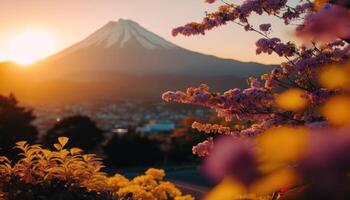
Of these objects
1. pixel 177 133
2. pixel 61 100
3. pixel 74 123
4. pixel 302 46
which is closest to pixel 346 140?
pixel 302 46

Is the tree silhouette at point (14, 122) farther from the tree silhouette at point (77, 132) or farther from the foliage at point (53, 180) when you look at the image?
the foliage at point (53, 180)

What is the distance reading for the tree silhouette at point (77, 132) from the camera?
41875 millimetres

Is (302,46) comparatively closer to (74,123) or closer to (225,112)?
(225,112)

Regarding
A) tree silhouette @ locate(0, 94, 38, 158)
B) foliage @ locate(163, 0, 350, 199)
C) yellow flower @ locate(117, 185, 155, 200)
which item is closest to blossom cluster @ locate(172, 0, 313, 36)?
foliage @ locate(163, 0, 350, 199)

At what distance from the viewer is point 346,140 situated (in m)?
2.07

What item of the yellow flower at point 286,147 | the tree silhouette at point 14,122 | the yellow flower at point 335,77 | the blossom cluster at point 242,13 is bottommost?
the yellow flower at point 286,147

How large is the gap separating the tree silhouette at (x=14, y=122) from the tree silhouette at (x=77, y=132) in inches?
66.5

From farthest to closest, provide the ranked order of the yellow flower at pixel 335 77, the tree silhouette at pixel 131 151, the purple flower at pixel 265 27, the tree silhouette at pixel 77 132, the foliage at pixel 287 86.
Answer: the tree silhouette at pixel 131 151, the tree silhouette at pixel 77 132, the purple flower at pixel 265 27, the yellow flower at pixel 335 77, the foliage at pixel 287 86

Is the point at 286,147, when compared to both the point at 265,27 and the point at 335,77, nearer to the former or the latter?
the point at 335,77

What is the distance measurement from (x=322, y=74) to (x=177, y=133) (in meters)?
37.9

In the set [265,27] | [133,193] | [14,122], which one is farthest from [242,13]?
[14,122]

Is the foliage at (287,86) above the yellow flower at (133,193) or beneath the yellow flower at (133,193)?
above

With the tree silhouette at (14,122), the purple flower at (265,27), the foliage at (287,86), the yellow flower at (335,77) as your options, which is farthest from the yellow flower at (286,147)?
the tree silhouette at (14,122)

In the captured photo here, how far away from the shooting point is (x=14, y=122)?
38.9 metres
